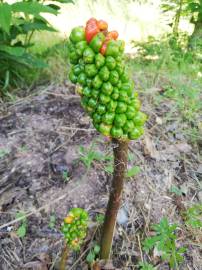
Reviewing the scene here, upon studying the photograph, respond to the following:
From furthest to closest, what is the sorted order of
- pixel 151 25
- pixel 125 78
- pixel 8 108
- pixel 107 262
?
pixel 151 25
pixel 8 108
pixel 107 262
pixel 125 78

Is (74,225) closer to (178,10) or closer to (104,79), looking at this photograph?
(104,79)

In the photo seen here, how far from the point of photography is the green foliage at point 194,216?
8.49 feet

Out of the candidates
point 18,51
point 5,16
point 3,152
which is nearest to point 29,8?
point 5,16

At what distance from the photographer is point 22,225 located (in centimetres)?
252

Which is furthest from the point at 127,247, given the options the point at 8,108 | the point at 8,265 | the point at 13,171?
the point at 8,108

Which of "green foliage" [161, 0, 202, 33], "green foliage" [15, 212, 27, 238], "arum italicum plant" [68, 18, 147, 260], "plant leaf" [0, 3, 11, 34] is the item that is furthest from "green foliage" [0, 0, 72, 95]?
"green foliage" [161, 0, 202, 33]

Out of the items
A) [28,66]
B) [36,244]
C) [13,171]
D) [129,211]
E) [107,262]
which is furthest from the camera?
[28,66]

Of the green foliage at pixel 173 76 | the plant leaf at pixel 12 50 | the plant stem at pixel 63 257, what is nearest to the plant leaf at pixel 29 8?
the plant leaf at pixel 12 50

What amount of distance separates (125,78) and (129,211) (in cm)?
123

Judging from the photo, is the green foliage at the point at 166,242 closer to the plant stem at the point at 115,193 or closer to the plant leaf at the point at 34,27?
the plant stem at the point at 115,193

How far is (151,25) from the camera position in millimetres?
6254

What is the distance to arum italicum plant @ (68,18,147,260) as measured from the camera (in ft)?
5.25

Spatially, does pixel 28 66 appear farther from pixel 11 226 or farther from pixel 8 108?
pixel 11 226

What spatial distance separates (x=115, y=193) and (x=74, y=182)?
0.75 meters
